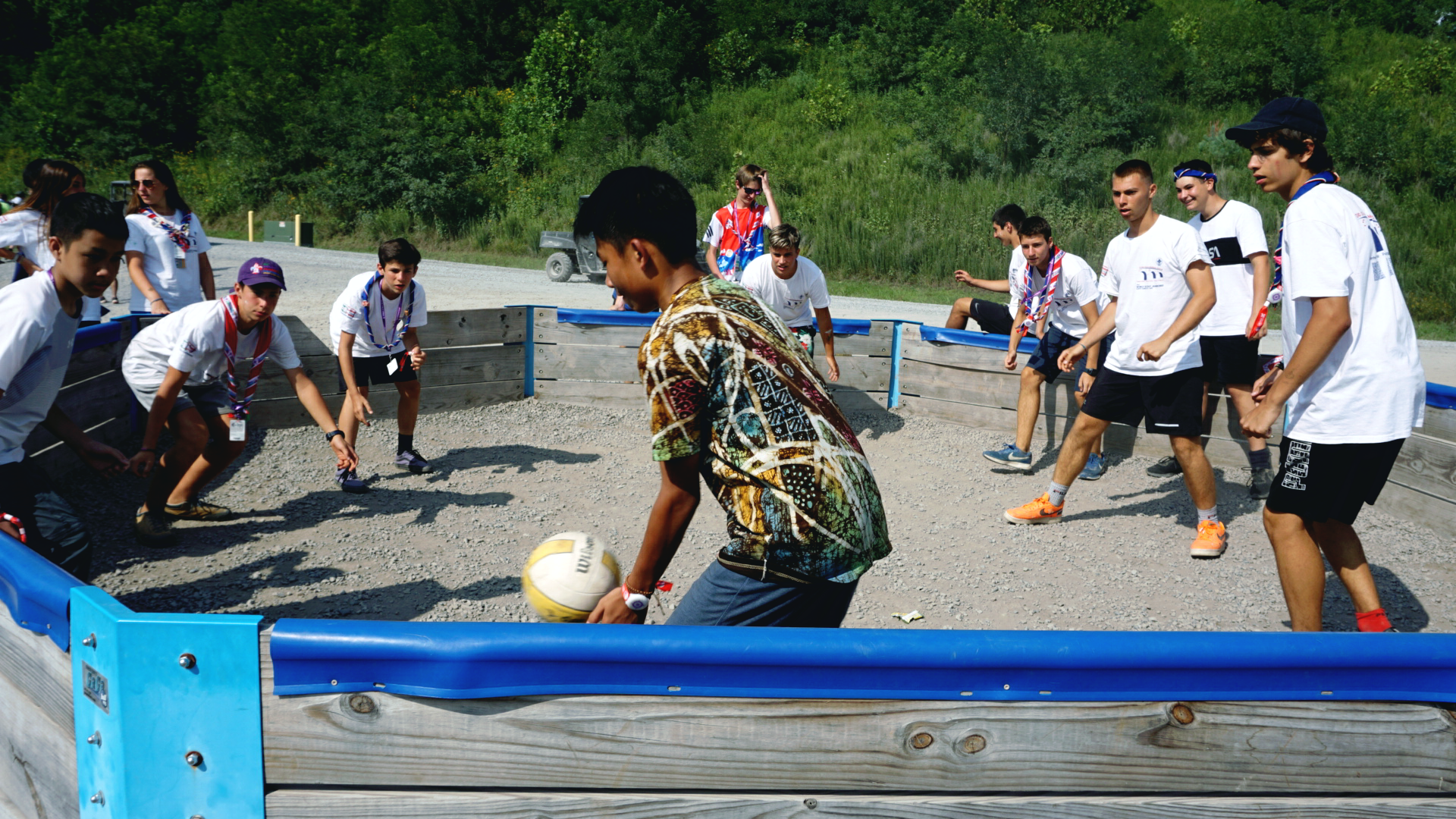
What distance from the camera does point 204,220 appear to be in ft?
122

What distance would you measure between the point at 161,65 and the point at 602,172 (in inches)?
1044

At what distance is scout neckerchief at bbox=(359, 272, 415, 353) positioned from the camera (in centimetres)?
716

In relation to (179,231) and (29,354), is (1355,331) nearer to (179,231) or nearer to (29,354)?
(29,354)

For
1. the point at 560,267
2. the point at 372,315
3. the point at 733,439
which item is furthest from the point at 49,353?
the point at 560,267

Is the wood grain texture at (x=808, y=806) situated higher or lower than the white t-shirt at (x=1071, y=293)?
lower

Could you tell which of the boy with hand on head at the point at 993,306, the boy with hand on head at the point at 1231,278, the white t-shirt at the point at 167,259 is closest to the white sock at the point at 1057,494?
the boy with hand on head at the point at 1231,278

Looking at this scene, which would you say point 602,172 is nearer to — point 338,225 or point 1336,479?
point 338,225

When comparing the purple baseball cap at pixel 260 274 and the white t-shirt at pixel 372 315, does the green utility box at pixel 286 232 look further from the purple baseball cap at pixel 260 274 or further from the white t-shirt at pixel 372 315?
the purple baseball cap at pixel 260 274

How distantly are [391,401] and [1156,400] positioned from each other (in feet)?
20.3

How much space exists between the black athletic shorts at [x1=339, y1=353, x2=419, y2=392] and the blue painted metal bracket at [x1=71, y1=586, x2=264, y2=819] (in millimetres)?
5718

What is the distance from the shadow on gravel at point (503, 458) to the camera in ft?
24.8

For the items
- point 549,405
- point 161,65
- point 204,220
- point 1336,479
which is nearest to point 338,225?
point 204,220

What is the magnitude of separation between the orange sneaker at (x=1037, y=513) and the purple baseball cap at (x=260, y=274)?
4775mm

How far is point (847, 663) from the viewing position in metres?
1.76
